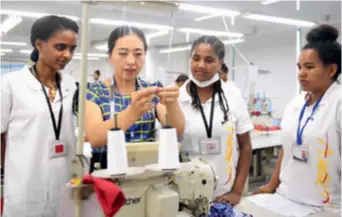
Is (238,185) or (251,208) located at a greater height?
(238,185)

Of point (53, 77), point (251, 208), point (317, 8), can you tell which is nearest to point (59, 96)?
point (53, 77)

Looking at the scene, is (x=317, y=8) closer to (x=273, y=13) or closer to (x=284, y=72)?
(x=273, y=13)

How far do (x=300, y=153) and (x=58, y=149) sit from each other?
1121mm

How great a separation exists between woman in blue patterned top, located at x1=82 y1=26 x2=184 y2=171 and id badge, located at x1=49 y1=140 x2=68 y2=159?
0.43 meters

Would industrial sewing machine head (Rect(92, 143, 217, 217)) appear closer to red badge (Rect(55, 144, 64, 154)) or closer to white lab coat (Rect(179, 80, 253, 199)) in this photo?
white lab coat (Rect(179, 80, 253, 199))

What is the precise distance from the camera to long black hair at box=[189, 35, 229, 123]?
150 centimetres

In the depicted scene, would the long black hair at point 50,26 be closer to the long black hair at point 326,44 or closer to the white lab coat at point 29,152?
the white lab coat at point 29,152

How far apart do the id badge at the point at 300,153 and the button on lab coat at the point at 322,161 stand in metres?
0.02

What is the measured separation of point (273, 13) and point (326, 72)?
5.49 metres

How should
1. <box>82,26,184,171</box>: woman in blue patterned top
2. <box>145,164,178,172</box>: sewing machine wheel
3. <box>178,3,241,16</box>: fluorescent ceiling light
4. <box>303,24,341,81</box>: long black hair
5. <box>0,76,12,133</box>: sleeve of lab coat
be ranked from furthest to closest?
<box>178,3,241,16</box>: fluorescent ceiling light < <box>303,24,341,81</box>: long black hair < <box>0,76,12,133</box>: sleeve of lab coat < <box>82,26,184,171</box>: woman in blue patterned top < <box>145,164,178,172</box>: sewing machine wheel

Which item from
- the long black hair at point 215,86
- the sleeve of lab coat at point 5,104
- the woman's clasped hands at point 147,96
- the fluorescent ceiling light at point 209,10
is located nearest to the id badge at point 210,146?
the long black hair at point 215,86

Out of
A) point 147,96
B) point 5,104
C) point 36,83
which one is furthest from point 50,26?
point 147,96

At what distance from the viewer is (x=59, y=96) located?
1.50 m

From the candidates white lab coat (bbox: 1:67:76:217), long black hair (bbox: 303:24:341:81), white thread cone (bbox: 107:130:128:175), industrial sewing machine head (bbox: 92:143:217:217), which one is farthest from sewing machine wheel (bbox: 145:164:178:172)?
long black hair (bbox: 303:24:341:81)
